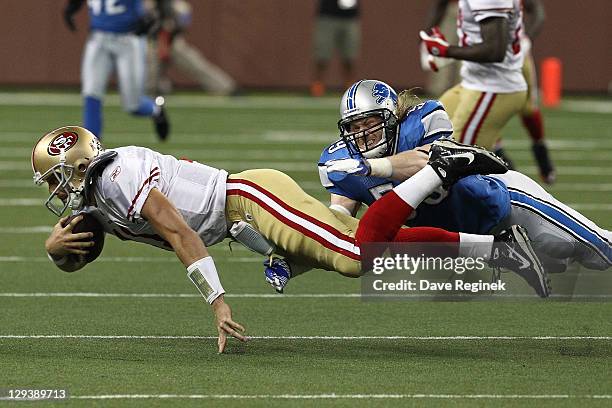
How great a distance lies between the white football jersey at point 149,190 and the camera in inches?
183

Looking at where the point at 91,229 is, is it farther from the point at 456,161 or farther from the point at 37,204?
the point at 37,204

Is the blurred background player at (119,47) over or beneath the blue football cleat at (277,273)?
beneath

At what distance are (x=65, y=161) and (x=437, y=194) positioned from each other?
133cm

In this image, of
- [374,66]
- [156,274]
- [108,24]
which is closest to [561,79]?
[374,66]

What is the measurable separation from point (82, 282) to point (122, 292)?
12.8 inches

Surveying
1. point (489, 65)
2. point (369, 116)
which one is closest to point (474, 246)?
point (369, 116)

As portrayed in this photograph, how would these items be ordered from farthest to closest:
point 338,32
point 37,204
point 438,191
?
point 338,32 → point 37,204 → point 438,191

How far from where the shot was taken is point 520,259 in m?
4.91

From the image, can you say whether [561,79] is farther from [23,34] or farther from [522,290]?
[522,290]

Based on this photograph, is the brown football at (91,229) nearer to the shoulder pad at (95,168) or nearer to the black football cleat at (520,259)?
the shoulder pad at (95,168)

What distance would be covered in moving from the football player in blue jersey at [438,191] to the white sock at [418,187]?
238 millimetres

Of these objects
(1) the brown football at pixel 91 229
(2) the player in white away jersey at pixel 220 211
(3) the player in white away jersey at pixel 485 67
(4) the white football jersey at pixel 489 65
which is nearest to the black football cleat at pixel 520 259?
(2) the player in white away jersey at pixel 220 211

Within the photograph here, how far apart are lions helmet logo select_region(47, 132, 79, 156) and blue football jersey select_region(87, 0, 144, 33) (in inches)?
221

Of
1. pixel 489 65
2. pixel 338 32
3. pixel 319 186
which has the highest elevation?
pixel 489 65
